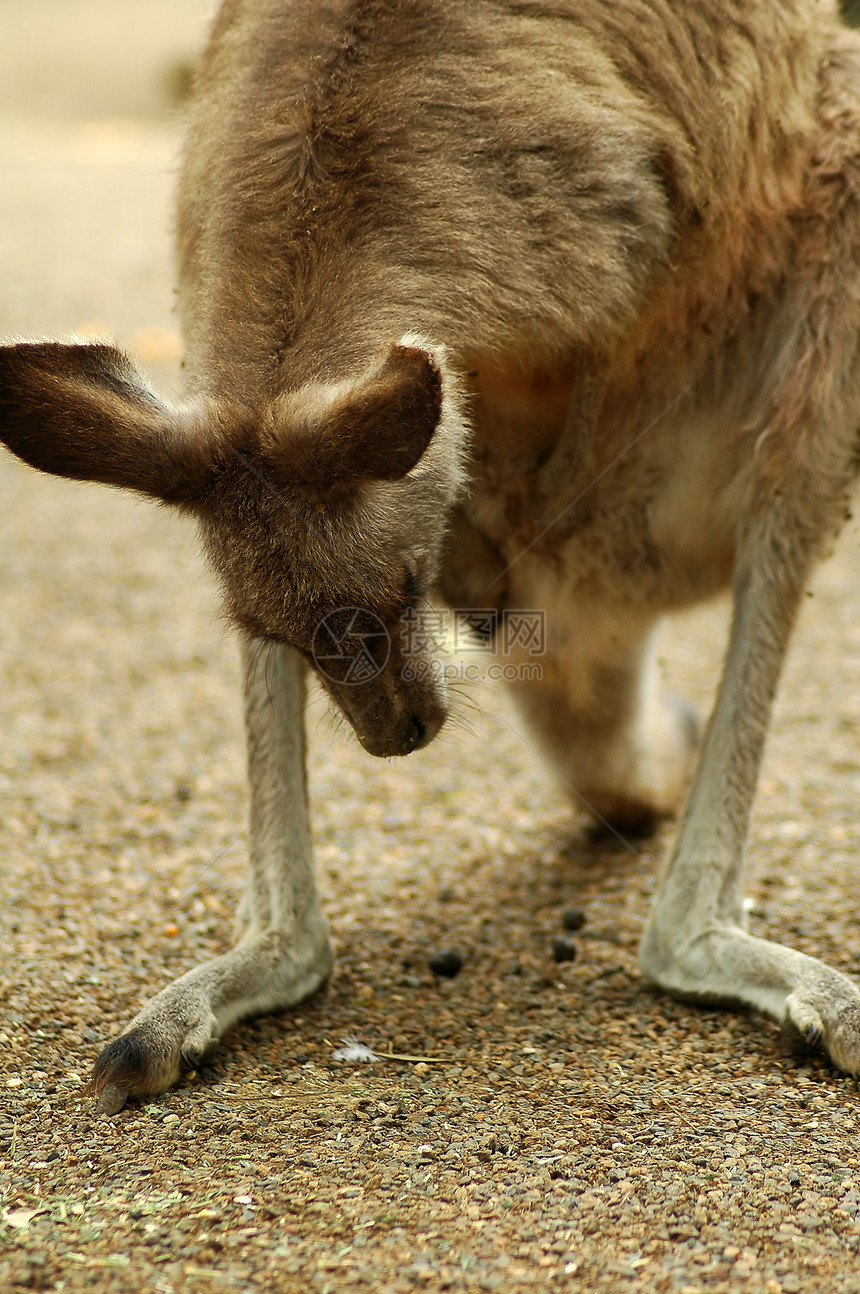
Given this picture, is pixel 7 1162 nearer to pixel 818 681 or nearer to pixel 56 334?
pixel 56 334

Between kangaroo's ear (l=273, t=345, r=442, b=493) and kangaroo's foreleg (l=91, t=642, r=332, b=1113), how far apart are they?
847 millimetres

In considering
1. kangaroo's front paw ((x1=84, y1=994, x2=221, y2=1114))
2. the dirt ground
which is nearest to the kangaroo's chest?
the dirt ground

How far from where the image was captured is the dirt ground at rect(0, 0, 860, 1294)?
6.52ft

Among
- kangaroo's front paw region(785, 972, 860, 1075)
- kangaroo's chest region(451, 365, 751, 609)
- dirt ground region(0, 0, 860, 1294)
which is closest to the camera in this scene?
dirt ground region(0, 0, 860, 1294)

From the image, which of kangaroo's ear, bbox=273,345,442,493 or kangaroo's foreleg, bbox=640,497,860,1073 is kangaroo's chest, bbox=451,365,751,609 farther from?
kangaroo's ear, bbox=273,345,442,493

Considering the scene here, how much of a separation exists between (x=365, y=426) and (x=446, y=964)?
1.48 m

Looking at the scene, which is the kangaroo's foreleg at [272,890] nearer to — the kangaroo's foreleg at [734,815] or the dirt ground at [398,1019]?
the dirt ground at [398,1019]

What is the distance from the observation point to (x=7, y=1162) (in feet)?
7.35

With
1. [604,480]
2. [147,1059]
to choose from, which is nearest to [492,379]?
[604,480]

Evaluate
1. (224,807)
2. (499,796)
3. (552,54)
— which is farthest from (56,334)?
(499,796)

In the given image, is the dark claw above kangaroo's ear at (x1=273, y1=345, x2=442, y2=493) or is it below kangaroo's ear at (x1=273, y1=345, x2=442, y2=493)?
below

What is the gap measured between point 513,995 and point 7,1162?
1.16 metres

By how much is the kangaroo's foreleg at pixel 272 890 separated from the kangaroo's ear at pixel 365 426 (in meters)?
0.85

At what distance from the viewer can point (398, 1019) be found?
9.48 ft
